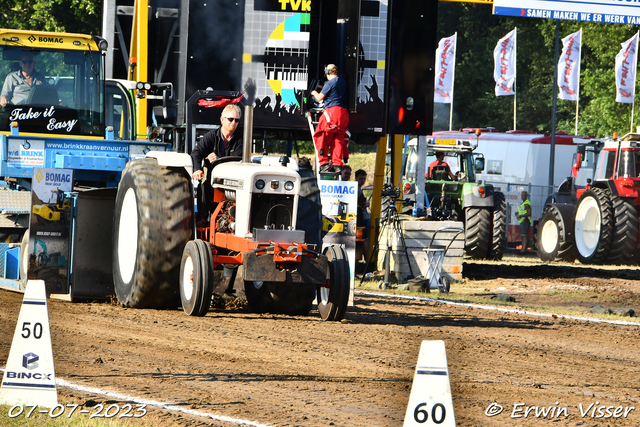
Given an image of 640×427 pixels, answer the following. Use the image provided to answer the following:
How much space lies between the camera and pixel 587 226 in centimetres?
2148

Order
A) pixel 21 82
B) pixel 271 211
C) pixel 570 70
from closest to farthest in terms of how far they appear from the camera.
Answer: pixel 271 211
pixel 21 82
pixel 570 70

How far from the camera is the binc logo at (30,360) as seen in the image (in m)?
5.09

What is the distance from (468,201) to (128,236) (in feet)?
40.2

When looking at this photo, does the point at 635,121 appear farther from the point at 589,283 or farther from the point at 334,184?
the point at 334,184

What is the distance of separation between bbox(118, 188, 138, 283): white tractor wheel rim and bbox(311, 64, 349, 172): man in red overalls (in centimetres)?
435

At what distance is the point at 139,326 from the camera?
8234mm

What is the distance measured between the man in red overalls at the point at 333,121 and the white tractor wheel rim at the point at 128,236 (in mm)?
4348

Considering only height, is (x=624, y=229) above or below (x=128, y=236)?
below

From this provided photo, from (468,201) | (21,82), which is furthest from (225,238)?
(468,201)

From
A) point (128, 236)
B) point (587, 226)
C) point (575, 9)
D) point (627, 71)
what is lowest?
point (587, 226)

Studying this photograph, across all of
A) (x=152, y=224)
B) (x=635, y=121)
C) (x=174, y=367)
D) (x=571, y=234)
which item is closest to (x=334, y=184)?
(x=152, y=224)

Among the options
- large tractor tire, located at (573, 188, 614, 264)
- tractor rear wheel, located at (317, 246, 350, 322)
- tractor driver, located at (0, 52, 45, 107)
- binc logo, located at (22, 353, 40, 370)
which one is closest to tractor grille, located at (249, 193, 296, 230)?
tractor rear wheel, located at (317, 246, 350, 322)

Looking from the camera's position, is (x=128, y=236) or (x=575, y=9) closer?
(x=128, y=236)

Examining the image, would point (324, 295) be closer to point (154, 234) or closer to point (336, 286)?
point (336, 286)
